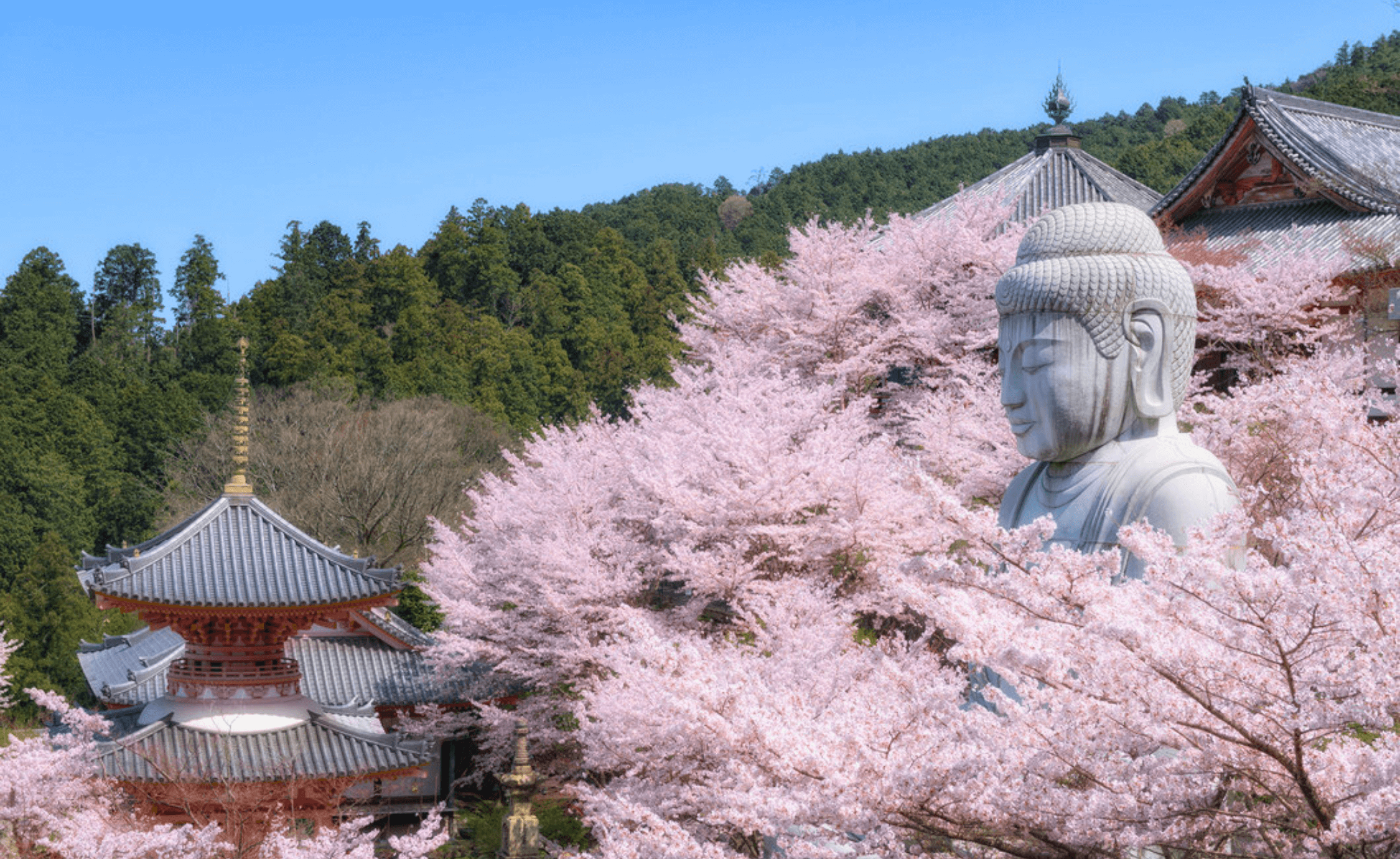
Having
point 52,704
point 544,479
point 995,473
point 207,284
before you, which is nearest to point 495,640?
point 544,479

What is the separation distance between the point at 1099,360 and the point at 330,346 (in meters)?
40.4

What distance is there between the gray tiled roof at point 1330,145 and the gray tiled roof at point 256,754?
1430cm

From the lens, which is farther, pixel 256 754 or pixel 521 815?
pixel 256 754

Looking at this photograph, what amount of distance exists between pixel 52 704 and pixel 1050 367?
9.74 metres

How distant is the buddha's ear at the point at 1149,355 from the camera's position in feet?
16.9

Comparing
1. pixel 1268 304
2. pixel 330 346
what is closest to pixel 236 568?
pixel 1268 304

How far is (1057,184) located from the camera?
929 inches

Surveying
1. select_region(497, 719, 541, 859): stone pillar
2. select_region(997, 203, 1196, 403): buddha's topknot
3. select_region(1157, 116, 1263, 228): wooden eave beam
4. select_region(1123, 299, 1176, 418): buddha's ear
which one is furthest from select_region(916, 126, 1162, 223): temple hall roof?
select_region(1123, 299, 1176, 418): buddha's ear

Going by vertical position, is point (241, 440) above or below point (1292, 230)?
below

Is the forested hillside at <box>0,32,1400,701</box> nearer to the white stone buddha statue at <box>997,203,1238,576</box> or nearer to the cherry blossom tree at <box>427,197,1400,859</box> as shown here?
the cherry blossom tree at <box>427,197,1400,859</box>

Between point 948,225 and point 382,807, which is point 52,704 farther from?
point 948,225

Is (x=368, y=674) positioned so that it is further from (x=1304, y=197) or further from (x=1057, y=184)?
(x=1304, y=197)

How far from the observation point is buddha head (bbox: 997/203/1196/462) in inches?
202

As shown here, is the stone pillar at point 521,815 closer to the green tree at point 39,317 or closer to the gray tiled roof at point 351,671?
the gray tiled roof at point 351,671
